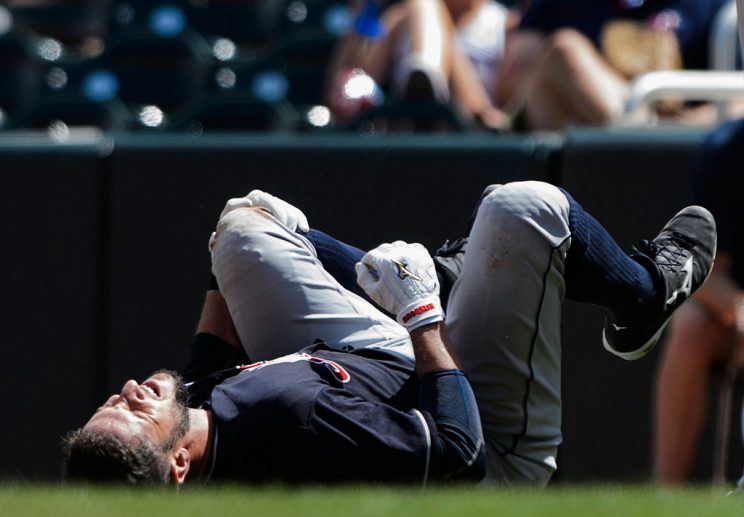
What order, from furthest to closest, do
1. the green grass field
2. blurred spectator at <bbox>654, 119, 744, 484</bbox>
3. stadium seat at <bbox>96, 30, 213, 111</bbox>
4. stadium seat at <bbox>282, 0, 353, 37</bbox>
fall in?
stadium seat at <bbox>282, 0, 353, 37</bbox> < stadium seat at <bbox>96, 30, 213, 111</bbox> < blurred spectator at <bbox>654, 119, 744, 484</bbox> < the green grass field

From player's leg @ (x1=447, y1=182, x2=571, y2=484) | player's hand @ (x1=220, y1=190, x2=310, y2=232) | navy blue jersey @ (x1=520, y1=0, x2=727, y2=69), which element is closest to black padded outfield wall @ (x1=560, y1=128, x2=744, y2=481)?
navy blue jersey @ (x1=520, y1=0, x2=727, y2=69)

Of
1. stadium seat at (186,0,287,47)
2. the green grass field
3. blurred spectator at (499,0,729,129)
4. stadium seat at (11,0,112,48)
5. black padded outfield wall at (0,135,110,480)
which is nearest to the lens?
the green grass field

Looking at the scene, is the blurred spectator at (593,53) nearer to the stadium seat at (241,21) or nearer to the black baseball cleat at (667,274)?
the stadium seat at (241,21)

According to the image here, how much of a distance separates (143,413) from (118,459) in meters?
0.14

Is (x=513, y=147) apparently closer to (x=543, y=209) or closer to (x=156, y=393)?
(x=543, y=209)

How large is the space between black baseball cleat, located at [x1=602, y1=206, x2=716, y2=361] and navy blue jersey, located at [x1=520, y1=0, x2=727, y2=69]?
279cm

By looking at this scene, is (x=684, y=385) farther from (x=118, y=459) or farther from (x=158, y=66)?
(x=158, y=66)

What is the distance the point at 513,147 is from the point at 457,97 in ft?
4.24

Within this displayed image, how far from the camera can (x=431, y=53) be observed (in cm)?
670

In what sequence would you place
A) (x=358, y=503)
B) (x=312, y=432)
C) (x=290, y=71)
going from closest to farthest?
(x=358, y=503)
(x=312, y=432)
(x=290, y=71)

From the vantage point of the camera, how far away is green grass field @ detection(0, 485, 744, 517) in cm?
267

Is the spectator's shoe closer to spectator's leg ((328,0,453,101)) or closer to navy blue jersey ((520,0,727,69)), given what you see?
spectator's leg ((328,0,453,101))

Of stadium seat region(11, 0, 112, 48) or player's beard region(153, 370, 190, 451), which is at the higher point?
stadium seat region(11, 0, 112, 48)

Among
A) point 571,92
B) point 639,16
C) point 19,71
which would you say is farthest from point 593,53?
point 19,71
